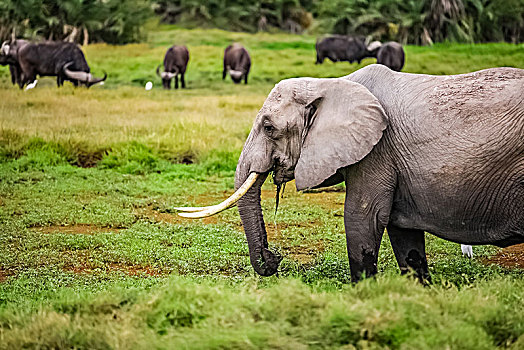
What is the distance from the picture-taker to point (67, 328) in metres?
3.93

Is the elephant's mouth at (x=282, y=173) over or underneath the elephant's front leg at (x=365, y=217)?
over

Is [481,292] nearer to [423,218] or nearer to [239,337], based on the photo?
[423,218]

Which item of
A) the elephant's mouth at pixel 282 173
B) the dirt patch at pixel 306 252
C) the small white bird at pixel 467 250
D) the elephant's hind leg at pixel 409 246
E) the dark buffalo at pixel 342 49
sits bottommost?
the dark buffalo at pixel 342 49

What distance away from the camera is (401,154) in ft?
16.6

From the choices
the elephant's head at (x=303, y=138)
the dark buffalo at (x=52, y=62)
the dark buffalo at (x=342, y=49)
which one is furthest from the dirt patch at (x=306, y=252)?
the dark buffalo at (x=342, y=49)

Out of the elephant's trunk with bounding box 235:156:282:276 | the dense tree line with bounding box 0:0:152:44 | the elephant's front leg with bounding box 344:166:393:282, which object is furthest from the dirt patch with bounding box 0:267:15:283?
the dense tree line with bounding box 0:0:152:44

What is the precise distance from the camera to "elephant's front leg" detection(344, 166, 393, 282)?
5.09 meters

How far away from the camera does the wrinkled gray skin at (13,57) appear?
74.6 ft

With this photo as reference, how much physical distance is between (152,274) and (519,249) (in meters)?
3.51

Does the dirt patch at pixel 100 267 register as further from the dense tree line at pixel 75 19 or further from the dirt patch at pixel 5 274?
the dense tree line at pixel 75 19

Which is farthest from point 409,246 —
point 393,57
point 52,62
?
point 393,57

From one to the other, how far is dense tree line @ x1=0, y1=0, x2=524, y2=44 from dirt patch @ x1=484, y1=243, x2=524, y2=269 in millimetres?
30256

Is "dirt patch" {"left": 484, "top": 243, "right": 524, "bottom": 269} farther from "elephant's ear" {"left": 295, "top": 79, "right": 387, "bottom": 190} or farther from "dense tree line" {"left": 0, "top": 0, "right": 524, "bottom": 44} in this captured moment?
"dense tree line" {"left": 0, "top": 0, "right": 524, "bottom": 44}

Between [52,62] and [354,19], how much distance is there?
24.9m
